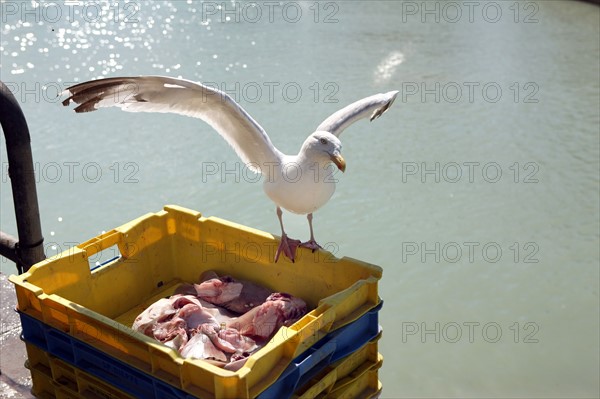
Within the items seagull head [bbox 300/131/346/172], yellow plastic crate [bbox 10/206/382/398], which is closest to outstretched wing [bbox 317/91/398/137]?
seagull head [bbox 300/131/346/172]

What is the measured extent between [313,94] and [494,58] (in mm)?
2297

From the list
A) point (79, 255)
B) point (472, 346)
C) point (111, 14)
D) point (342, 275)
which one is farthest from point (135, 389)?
point (111, 14)

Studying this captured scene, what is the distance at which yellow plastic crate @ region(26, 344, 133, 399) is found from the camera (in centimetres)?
222

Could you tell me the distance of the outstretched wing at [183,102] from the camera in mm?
2615

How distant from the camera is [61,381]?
2.35 m

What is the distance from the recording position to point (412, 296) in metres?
4.35

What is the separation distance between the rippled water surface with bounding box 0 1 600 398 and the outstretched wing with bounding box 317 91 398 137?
733 mm

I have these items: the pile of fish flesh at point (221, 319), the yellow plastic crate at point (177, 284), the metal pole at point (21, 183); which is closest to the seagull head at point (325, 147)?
the yellow plastic crate at point (177, 284)

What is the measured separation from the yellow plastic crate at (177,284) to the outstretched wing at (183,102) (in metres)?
0.38

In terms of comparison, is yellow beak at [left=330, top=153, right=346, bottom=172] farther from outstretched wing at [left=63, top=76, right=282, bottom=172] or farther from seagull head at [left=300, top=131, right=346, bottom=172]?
outstretched wing at [left=63, top=76, right=282, bottom=172]

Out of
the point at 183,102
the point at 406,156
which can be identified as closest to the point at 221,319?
the point at 183,102

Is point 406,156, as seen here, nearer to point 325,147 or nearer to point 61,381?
point 325,147

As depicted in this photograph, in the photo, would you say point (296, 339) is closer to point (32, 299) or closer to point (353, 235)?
point (32, 299)

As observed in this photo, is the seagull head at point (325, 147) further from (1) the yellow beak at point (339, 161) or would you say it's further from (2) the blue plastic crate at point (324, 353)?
(2) the blue plastic crate at point (324, 353)
